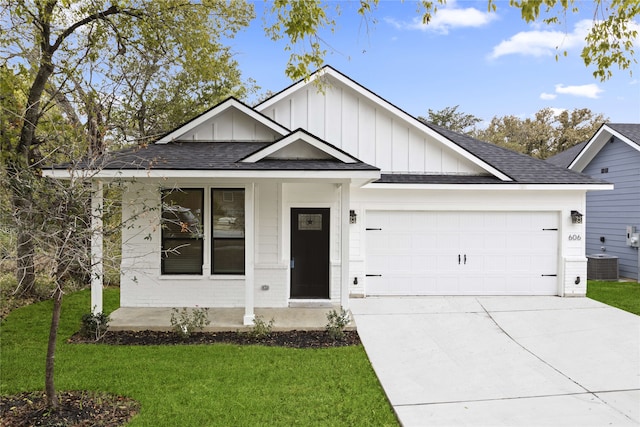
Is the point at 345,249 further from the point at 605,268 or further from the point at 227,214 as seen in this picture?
the point at 605,268

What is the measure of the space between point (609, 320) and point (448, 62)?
12719 mm

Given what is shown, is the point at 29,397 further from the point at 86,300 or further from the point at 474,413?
the point at 86,300

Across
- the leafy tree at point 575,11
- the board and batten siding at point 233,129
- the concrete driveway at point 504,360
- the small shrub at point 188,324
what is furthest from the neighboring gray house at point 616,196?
the small shrub at point 188,324

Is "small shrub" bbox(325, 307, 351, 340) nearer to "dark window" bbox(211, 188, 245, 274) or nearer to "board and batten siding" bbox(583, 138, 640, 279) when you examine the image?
"dark window" bbox(211, 188, 245, 274)

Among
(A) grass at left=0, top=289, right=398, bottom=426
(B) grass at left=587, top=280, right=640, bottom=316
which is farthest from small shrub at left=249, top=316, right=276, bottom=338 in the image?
(B) grass at left=587, top=280, right=640, bottom=316

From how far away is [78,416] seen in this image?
4.18 meters

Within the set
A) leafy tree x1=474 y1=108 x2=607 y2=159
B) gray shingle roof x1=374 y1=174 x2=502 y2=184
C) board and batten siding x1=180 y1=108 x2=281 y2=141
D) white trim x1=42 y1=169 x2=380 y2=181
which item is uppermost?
leafy tree x1=474 y1=108 x2=607 y2=159

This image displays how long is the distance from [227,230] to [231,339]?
2639 millimetres

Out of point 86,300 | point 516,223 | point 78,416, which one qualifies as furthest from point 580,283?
point 86,300

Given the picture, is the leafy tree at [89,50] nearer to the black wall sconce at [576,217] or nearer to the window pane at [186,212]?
the window pane at [186,212]

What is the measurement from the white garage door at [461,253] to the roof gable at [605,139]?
4.99 metres

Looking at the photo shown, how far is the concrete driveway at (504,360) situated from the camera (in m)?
4.36

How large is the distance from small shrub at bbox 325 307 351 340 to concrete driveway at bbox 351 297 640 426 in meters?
0.39

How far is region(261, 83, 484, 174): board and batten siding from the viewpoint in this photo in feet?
33.3
